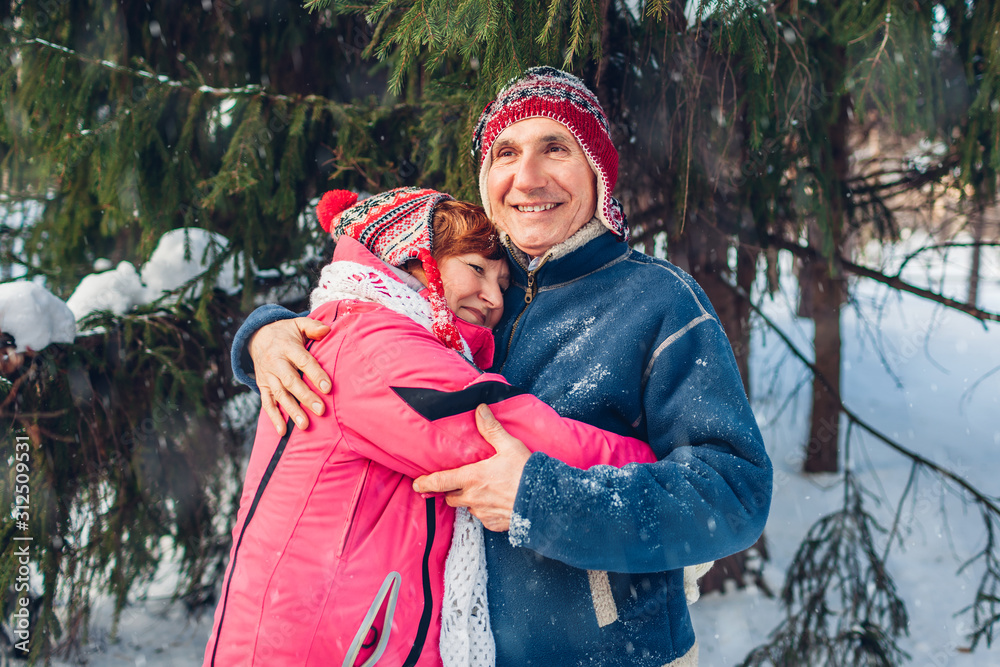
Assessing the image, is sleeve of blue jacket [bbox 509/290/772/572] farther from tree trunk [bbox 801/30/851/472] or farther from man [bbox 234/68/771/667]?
tree trunk [bbox 801/30/851/472]

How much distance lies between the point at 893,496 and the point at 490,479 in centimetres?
569

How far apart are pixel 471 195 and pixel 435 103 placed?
43 centimetres

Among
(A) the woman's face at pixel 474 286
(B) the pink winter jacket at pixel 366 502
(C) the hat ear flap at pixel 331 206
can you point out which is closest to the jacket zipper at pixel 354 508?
(B) the pink winter jacket at pixel 366 502

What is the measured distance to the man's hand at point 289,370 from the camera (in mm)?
1363

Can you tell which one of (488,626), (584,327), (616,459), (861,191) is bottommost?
(488,626)

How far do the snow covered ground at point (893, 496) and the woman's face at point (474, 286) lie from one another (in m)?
2.12

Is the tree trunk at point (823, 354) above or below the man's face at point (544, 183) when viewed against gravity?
below

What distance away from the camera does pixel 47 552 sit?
8.18 ft

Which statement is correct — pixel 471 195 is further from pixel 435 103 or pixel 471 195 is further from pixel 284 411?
pixel 284 411

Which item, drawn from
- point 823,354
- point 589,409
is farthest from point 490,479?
point 823,354

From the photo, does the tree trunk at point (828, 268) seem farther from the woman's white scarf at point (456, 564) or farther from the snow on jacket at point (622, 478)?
the woman's white scarf at point (456, 564)

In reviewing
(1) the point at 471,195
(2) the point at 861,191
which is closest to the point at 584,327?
(1) the point at 471,195

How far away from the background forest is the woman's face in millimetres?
629

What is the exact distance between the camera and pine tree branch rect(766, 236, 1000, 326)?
3.16m
